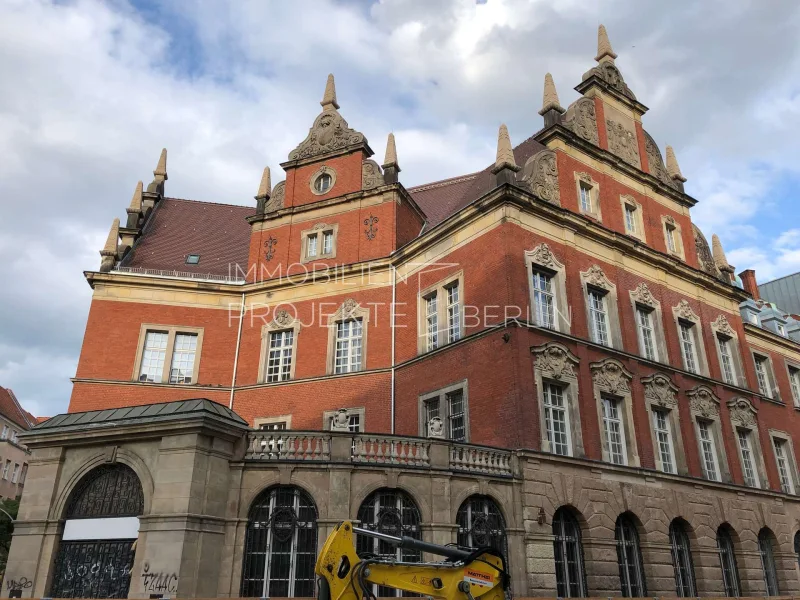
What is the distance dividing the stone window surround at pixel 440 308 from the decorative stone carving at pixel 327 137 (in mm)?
7782

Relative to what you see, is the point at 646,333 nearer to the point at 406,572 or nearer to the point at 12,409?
the point at 406,572

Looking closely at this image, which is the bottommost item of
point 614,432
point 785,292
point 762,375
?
point 614,432

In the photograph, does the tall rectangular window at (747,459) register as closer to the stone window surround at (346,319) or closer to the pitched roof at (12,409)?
the stone window surround at (346,319)

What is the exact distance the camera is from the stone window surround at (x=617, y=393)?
19609 mm

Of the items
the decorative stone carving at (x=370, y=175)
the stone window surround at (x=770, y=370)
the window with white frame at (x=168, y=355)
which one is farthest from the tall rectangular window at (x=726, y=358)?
the window with white frame at (x=168, y=355)

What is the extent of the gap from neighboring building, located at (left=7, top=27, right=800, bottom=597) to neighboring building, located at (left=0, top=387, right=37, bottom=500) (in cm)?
3118

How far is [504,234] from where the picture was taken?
1945 centimetres

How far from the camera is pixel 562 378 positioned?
18.7 meters

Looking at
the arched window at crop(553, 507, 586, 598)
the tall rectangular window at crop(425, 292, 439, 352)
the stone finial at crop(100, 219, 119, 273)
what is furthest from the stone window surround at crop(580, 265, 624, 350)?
the stone finial at crop(100, 219, 119, 273)

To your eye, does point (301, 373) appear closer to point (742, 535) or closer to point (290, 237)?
point (290, 237)

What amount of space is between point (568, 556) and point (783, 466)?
1594 cm

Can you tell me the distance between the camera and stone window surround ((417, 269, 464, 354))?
20.7 metres

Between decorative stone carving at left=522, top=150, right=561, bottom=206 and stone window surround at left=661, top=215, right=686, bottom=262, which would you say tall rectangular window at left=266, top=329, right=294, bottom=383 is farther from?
stone window surround at left=661, top=215, right=686, bottom=262

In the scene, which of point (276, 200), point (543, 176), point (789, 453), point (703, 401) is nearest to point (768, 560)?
point (703, 401)
